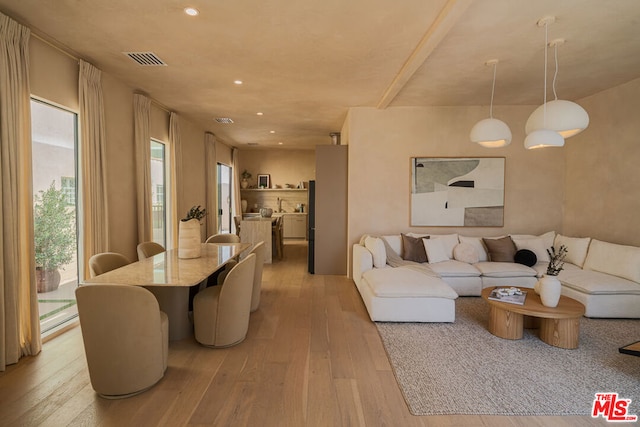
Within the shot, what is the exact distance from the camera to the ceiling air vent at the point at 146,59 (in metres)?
3.51

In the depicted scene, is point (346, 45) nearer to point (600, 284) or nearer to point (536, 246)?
point (600, 284)

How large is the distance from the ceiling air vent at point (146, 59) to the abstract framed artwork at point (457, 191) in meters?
3.96

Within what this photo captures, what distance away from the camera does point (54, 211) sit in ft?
11.3

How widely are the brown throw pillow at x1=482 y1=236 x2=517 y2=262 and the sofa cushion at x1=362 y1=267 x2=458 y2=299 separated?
5.20 ft

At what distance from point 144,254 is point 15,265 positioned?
126cm

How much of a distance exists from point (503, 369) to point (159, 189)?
A: 550cm

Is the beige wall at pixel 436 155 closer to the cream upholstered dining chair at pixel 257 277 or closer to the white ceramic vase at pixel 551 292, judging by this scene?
the cream upholstered dining chair at pixel 257 277

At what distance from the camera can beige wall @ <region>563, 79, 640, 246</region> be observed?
435 centimetres

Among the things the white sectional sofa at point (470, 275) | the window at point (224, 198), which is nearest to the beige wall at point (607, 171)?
the white sectional sofa at point (470, 275)

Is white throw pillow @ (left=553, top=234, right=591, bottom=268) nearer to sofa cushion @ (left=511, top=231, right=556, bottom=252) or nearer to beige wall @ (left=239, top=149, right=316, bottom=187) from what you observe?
sofa cushion @ (left=511, top=231, right=556, bottom=252)

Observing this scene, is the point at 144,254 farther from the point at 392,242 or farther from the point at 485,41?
the point at 485,41

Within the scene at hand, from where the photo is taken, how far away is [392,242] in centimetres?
523

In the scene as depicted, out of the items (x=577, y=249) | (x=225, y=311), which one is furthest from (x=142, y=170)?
(x=577, y=249)

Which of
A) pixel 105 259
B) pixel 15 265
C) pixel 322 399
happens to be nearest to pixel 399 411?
pixel 322 399
